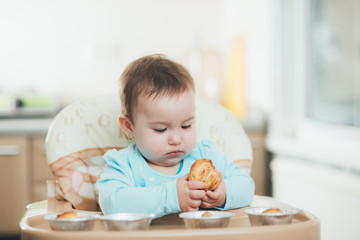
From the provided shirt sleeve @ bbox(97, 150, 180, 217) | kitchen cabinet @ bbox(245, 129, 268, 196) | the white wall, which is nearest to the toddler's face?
shirt sleeve @ bbox(97, 150, 180, 217)

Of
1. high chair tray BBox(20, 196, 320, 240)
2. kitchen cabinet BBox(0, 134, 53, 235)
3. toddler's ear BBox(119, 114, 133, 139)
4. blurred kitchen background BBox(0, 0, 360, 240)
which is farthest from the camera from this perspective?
kitchen cabinet BBox(0, 134, 53, 235)

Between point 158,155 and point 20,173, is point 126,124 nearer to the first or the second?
point 158,155

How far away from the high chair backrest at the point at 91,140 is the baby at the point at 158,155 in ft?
0.64

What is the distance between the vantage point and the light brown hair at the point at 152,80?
1.20 metres

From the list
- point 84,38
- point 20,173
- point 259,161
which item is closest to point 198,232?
point 259,161

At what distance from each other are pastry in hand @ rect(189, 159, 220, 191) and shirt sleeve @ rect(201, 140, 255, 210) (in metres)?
0.08

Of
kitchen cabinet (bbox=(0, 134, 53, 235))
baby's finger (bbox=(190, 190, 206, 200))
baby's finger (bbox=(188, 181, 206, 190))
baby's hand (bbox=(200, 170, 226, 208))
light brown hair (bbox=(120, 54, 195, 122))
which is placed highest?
light brown hair (bbox=(120, 54, 195, 122))

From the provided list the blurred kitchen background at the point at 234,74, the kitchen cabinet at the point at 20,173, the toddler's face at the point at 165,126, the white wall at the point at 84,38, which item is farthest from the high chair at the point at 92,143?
the white wall at the point at 84,38

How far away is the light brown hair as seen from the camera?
1201 mm

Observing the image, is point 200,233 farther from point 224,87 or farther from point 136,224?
point 224,87

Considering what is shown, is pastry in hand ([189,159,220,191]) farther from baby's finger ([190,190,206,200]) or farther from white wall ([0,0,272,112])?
white wall ([0,0,272,112])

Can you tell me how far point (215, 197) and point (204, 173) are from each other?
7 centimetres

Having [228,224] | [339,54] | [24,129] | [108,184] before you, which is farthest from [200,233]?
[24,129]

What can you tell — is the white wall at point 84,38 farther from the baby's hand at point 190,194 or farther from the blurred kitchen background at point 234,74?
the baby's hand at point 190,194
